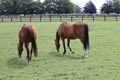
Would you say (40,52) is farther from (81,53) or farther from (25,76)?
(25,76)

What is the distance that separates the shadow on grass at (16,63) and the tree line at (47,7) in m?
67.1

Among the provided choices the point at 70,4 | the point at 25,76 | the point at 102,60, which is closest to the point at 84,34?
the point at 102,60

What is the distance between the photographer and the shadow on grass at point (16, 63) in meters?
9.30

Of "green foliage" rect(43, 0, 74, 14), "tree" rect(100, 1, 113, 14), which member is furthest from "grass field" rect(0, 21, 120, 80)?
"tree" rect(100, 1, 113, 14)

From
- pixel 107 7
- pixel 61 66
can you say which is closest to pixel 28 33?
pixel 61 66

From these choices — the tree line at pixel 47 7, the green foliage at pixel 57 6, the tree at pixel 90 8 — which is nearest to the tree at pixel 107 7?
the tree line at pixel 47 7

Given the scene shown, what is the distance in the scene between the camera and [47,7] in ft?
271

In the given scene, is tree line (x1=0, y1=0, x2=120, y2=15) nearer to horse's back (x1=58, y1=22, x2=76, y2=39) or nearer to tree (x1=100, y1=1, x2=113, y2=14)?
tree (x1=100, y1=1, x2=113, y2=14)

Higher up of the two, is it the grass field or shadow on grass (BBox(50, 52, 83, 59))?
the grass field

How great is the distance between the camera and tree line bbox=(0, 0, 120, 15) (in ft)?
253

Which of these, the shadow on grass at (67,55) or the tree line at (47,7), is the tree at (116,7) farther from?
the shadow on grass at (67,55)

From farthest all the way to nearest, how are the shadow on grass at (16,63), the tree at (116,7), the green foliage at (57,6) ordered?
the green foliage at (57,6)
the tree at (116,7)
the shadow on grass at (16,63)

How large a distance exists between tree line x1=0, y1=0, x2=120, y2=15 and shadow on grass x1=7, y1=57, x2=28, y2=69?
6710 centimetres

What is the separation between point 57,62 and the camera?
991 cm
